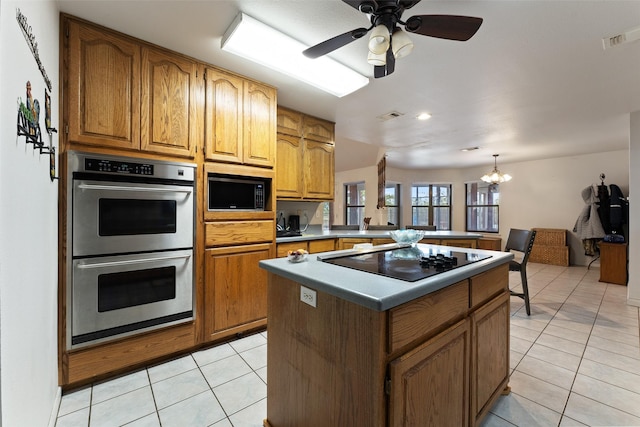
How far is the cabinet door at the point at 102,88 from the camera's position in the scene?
1.71 metres

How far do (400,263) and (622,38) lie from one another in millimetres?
2247

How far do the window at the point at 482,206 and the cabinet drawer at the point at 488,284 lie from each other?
6571 millimetres

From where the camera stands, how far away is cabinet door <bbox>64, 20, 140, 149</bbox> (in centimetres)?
171

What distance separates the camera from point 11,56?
0.90 metres

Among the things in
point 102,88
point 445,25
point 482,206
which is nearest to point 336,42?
point 445,25

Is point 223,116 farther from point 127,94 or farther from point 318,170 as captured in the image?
point 318,170

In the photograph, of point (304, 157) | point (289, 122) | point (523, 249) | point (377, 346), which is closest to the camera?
point (377, 346)

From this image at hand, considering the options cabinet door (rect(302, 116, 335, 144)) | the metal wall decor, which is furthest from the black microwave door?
cabinet door (rect(302, 116, 335, 144))

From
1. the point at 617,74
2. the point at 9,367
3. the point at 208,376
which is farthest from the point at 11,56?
the point at 617,74

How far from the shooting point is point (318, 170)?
3.51 metres

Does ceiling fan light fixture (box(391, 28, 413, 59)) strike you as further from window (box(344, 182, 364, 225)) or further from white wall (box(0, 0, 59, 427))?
window (box(344, 182, 364, 225))

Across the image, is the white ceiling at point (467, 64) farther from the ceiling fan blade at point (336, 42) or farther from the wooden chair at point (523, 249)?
the wooden chair at point (523, 249)

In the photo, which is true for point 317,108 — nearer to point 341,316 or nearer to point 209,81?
point 209,81

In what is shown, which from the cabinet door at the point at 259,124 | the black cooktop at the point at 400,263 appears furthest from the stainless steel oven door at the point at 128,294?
the black cooktop at the point at 400,263
